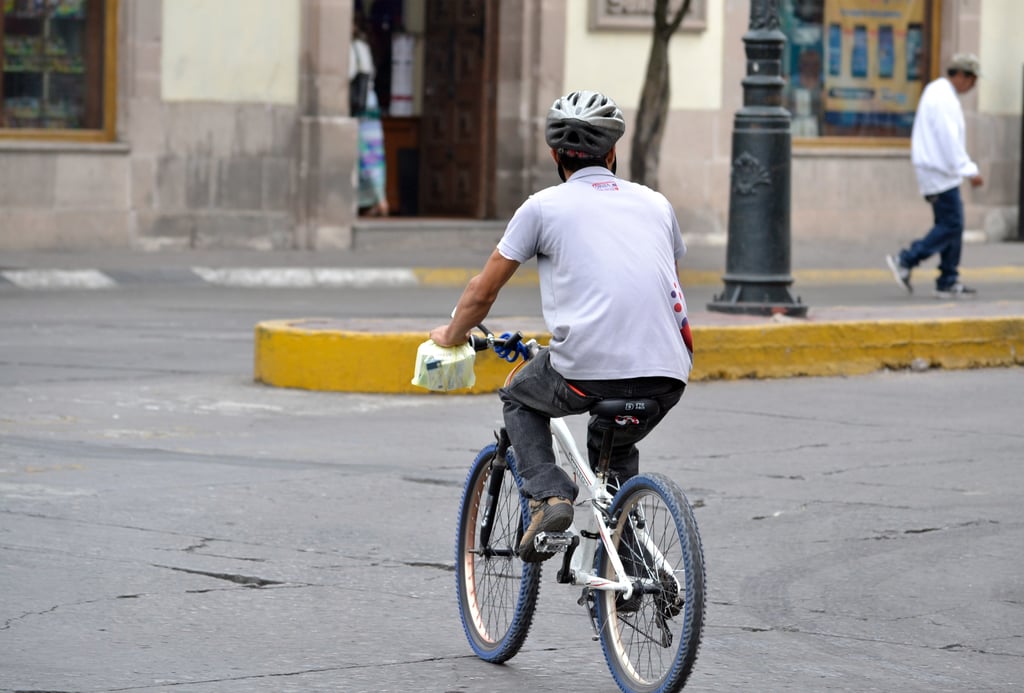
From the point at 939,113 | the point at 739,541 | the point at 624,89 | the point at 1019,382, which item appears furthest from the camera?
the point at 624,89

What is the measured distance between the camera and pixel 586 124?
5.15m

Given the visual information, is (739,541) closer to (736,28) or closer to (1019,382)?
(1019,382)

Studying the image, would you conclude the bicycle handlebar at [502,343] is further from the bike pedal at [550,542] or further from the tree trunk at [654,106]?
the tree trunk at [654,106]

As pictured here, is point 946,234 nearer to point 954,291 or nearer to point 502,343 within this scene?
point 954,291

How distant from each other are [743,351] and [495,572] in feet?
20.4

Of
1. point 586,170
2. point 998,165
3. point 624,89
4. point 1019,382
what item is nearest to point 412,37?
point 624,89

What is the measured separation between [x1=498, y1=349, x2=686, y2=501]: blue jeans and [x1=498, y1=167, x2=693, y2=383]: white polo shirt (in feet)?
0.16

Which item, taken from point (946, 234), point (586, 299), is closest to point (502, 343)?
point (586, 299)

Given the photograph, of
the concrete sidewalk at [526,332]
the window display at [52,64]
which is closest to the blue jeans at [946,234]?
the concrete sidewalk at [526,332]

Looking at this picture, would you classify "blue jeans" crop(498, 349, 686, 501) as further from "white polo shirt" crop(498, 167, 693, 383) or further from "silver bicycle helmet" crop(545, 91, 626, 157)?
"silver bicycle helmet" crop(545, 91, 626, 157)

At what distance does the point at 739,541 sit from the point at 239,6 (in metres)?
13.0

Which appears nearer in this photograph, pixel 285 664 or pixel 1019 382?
pixel 285 664

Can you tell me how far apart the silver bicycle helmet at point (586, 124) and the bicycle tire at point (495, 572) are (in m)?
0.86

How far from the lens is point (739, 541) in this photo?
23.5ft
